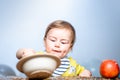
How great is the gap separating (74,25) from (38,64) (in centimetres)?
59

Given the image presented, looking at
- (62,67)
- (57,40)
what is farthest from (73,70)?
(57,40)

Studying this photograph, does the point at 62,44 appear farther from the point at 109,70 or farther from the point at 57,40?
the point at 109,70

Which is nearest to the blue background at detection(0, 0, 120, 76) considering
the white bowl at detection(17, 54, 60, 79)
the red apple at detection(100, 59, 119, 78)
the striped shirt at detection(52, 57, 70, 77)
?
the striped shirt at detection(52, 57, 70, 77)

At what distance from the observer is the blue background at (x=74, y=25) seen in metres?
1.27

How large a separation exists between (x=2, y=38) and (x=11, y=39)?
4 cm

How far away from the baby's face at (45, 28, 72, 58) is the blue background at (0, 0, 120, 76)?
17 centimetres

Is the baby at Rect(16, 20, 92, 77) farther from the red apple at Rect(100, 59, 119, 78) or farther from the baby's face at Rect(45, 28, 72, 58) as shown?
the red apple at Rect(100, 59, 119, 78)

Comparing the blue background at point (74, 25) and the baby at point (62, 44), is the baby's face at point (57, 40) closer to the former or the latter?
the baby at point (62, 44)

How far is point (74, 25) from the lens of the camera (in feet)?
4.36

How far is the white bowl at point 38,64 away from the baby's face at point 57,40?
1.04ft

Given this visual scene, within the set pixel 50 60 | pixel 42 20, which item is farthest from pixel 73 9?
pixel 50 60

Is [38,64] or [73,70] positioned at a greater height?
[38,64]

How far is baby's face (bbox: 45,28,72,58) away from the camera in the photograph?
1111mm

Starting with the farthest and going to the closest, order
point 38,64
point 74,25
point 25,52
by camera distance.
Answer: point 74,25 → point 25,52 → point 38,64
